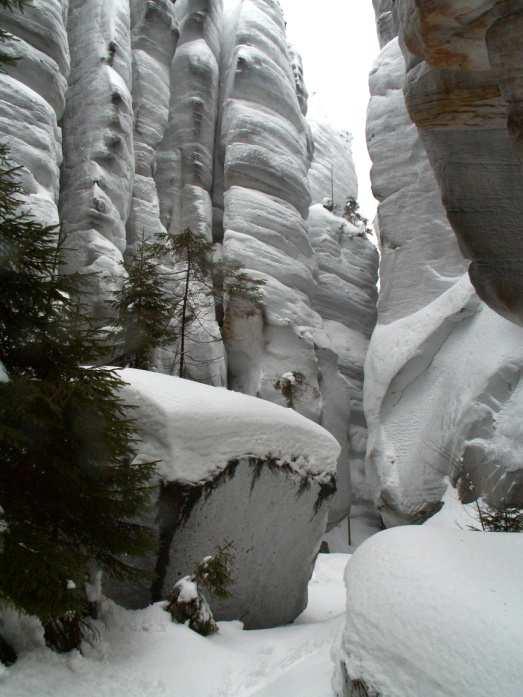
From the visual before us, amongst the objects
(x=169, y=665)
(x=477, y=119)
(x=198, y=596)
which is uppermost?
(x=477, y=119)

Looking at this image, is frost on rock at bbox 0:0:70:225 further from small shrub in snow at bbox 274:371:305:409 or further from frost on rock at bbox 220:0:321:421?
small shrub in snow at bbox 274:371:305:409

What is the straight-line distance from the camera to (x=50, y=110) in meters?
17.4

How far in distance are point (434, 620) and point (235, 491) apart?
13.2 ft

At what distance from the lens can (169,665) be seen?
504cm

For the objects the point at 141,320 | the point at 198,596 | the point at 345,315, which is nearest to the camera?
the point at 198,596

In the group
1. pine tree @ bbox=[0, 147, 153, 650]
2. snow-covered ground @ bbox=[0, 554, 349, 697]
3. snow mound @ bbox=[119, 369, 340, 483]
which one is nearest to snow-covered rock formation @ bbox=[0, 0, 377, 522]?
snow mound @ bbox=[119, 369, 340, 483]

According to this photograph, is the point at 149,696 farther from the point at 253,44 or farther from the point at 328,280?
the point at 253,44

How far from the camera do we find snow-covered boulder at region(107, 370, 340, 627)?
6570mm

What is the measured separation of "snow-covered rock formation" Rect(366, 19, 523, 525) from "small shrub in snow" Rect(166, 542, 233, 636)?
10.1 meters

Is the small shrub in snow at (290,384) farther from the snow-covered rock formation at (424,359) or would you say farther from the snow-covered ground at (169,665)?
the snow-covered ground at (169,665)

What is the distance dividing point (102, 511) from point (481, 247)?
6083 millimetres

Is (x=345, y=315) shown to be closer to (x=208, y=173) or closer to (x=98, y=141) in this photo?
(x=208, y=173)

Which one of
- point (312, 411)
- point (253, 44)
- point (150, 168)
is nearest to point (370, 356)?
point (312, 411)

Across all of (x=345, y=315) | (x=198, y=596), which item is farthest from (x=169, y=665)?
(x=345, y=315)
